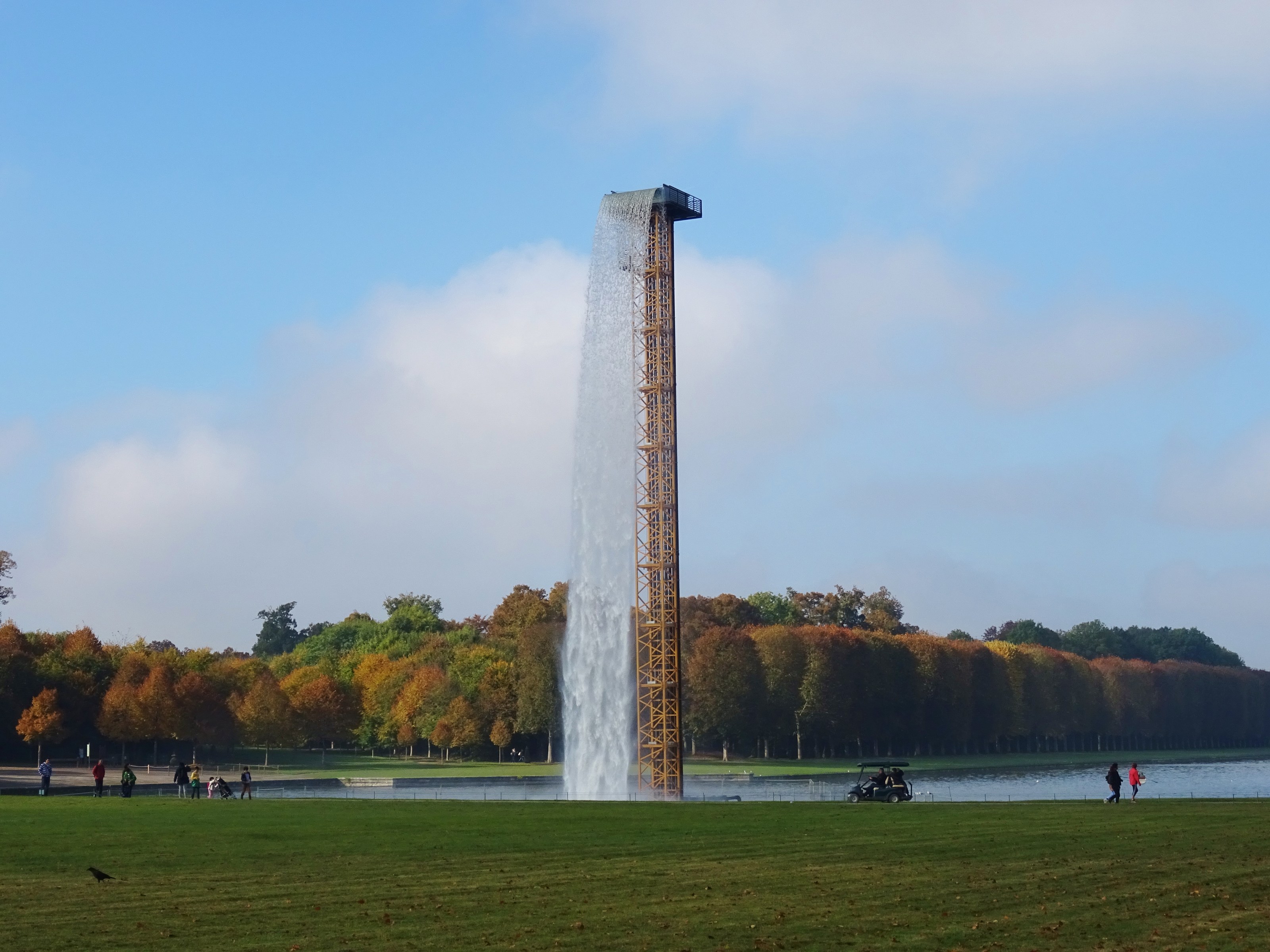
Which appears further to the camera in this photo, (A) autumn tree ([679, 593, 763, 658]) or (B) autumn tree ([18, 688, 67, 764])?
(A) autumn tree ([679, 593, 763, 658])

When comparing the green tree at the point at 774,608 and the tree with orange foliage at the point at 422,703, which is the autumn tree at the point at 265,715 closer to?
the tree with orange foliage at the point at 422,703

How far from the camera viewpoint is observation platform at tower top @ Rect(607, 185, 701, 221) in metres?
56.5

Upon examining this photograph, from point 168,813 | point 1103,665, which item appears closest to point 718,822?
point 168,813

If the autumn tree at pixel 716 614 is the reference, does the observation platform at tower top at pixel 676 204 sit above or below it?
above

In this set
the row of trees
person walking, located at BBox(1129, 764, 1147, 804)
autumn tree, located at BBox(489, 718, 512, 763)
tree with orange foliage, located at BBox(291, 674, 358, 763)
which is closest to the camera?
person walking, located at BBox(1129, 764, 1147, 804)

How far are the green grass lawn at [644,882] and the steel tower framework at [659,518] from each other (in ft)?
59.7

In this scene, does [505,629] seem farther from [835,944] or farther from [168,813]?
[835,944]

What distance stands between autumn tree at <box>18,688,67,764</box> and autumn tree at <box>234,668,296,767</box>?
14.8m

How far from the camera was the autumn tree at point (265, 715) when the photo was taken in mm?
111688

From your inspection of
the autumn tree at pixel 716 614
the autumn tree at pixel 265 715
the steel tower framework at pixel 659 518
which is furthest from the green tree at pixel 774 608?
the steel tower framework at pixel 659 518

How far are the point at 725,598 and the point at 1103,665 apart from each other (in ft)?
154

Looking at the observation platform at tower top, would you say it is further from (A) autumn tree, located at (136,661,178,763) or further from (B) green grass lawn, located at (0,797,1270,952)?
(A) autumn tree, located at (136,661,178,763)

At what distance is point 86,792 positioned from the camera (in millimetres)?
57844

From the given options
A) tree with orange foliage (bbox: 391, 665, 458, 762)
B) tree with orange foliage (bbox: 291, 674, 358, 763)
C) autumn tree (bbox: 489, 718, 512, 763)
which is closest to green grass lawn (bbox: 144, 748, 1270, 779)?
autumn tree (bbox: 489, 718, 512, 763)
